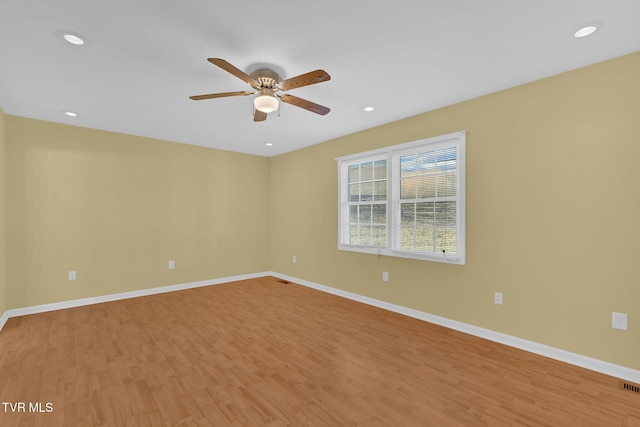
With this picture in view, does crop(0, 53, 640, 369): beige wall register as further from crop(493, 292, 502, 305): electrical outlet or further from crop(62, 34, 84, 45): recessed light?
crop(62, 34, 84, 45): recessed light

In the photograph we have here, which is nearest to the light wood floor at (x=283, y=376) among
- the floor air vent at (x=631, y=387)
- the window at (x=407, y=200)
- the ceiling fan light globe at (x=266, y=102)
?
the floor air vent at (x=631, y=387)

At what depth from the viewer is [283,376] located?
7.47ft

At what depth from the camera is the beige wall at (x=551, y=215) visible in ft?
7.60

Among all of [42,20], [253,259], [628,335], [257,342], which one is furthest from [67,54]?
[628,335]

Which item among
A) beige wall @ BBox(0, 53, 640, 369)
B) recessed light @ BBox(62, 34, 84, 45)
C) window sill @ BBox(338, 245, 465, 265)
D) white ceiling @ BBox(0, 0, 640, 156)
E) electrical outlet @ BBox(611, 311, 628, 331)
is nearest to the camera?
white ceiling @ BBox(0, 0, 640, 156)

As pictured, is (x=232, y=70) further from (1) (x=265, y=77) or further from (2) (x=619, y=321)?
(2) (x=619, y=321)

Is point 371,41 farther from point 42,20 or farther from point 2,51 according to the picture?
point 2,51

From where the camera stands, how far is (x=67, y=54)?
227 cm

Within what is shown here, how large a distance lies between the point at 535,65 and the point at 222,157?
4821 mm

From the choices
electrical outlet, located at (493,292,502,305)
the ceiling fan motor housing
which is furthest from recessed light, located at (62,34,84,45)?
electrical outlet, located at (493,292,502,305)

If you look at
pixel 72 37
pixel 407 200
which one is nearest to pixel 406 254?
pixel 407 200

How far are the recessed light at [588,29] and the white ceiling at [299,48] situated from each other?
39mm

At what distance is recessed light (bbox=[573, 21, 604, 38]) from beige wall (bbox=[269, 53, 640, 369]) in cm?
61

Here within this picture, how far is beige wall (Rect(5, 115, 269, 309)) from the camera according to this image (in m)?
3.76
